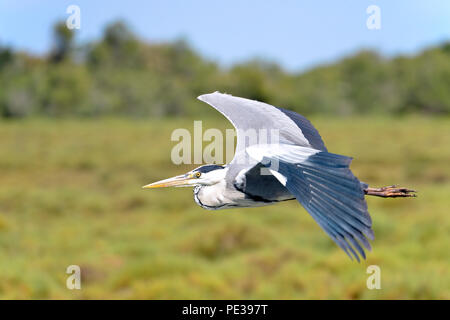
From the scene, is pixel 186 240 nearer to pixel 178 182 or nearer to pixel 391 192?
pixel 391 192

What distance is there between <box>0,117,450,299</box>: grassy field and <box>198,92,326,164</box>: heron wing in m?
4.96

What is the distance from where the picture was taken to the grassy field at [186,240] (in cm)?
769

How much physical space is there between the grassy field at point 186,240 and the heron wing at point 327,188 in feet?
18.8

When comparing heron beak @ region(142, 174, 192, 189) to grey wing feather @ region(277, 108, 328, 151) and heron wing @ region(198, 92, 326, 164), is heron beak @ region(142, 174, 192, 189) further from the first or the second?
grey wing feather @ region(277, 108, 328, 151)

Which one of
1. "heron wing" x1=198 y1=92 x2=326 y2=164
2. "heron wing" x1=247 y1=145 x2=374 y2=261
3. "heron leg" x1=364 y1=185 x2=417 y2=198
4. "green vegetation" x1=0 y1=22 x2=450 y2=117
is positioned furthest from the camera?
"green vegetation" x1=0 y1=22 x2=450 y2=117

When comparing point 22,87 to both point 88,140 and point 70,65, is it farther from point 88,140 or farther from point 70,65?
point 88,140

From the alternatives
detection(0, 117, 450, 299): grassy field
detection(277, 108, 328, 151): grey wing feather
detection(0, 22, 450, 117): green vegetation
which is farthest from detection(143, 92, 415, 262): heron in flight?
detection(0, 22, 450, 117): green vegetation

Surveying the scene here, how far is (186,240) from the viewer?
9656mm

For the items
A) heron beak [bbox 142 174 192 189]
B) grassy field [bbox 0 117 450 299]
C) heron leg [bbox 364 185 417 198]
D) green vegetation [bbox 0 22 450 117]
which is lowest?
grassy field [bbox 0 117 450 299]

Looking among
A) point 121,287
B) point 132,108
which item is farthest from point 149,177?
point 132,108

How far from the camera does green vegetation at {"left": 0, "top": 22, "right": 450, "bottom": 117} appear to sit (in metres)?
28.0

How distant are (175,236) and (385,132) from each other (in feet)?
50.5

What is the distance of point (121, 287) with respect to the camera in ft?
26.3

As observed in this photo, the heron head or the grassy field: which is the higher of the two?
the heron head
